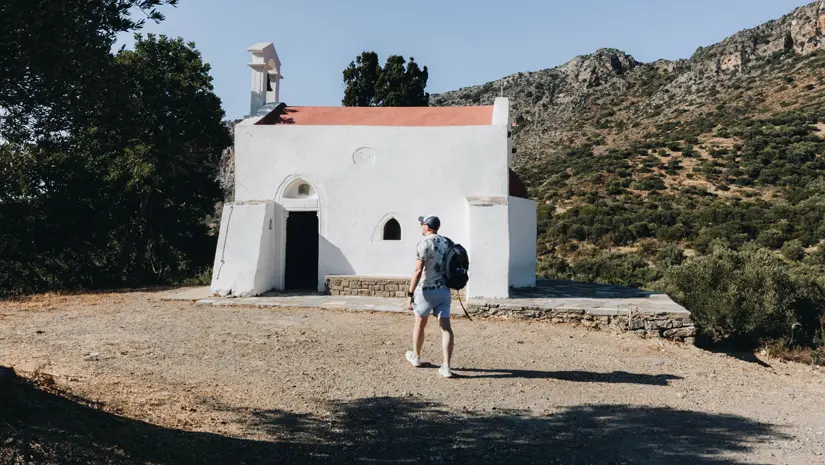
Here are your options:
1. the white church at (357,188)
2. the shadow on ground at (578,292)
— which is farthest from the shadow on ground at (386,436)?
the white church at (357,188)

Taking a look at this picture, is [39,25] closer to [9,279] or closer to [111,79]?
[111,79]

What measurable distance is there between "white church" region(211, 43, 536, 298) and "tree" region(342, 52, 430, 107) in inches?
480

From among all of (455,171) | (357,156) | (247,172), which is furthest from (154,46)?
(455,171)

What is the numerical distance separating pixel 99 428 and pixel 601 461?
3434 millimetres

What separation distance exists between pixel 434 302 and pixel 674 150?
2867 cm

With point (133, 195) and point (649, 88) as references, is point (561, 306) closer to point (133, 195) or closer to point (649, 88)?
point (133, 195)

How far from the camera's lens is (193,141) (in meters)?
15.1

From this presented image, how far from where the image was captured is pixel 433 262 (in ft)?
19.8

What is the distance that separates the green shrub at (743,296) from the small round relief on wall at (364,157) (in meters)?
6.84

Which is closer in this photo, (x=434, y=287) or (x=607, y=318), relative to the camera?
(x=434, y=287)

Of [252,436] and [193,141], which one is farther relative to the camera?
[193,141]

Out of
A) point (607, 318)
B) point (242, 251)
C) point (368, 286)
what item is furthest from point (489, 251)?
point (242, 251)

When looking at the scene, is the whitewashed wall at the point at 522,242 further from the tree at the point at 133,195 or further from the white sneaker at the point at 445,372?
the tree at the point at 133,195

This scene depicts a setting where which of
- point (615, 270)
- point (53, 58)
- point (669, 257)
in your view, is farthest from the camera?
point (669, 257)
